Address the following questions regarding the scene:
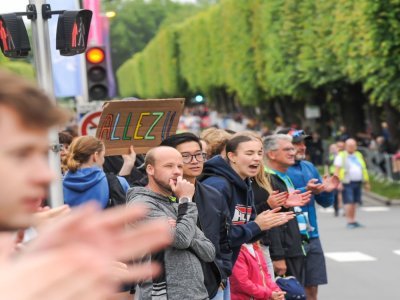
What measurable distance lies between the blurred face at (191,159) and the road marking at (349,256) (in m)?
11.3

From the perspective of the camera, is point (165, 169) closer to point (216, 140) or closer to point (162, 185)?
point (162, 185)

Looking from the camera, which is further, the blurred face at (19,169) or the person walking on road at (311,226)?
the person walking on road at (311,226)

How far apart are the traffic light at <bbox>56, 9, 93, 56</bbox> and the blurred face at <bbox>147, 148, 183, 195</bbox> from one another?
12.6ft

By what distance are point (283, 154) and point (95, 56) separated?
8.66 meters

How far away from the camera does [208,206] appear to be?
22.0 feet

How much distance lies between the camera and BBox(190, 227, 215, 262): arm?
6.05 meters

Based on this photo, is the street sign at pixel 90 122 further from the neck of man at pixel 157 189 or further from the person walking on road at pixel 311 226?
the neck of man at pixel 157 189

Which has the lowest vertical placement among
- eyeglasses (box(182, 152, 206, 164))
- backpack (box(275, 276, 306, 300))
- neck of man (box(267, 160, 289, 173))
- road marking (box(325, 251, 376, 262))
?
road marking (box(325, 251, 376, 262))

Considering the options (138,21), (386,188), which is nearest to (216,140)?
(386,188)

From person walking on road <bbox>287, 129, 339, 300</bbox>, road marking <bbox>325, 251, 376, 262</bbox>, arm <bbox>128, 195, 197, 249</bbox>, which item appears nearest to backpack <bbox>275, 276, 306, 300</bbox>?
person walking on road <bbox>287, 129, 339, 300</bbox>

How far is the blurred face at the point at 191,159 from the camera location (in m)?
6.77

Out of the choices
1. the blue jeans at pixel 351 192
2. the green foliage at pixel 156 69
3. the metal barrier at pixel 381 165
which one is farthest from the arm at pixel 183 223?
the green foliage at pixel 156 69

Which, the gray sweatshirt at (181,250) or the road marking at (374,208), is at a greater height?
the gray sweatshirt at (181,250)

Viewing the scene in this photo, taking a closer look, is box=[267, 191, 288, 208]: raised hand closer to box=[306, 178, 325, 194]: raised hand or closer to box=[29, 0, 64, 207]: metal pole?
box=[306, 178, 325, 194]: raised hand
